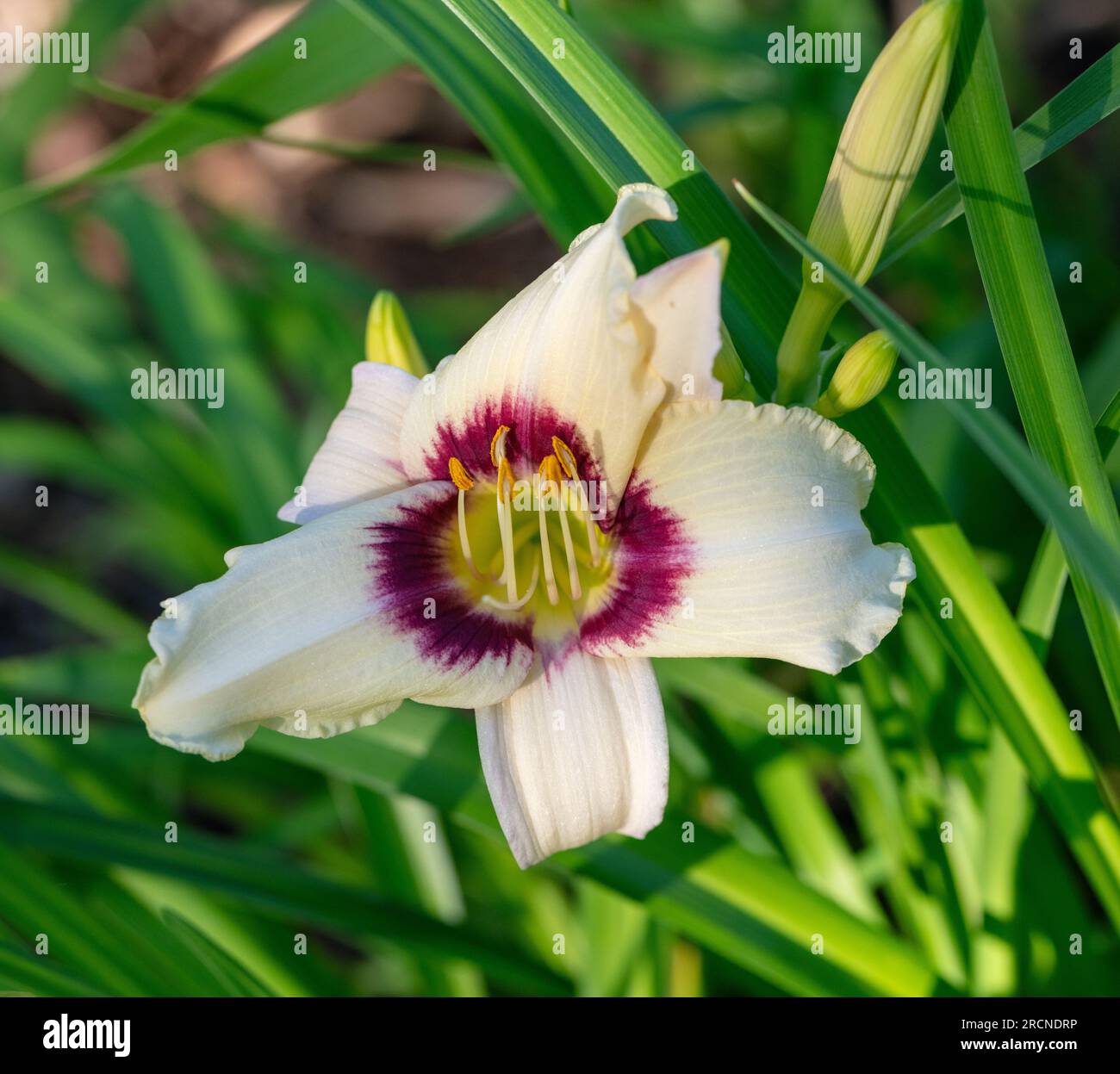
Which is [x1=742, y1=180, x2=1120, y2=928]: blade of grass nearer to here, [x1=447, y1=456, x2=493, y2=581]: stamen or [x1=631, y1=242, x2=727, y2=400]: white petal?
[x1=631, y1=242, x2=727, y2=400]: white petal

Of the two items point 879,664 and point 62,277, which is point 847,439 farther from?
point 62,277

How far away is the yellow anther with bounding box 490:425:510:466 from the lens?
0.80m

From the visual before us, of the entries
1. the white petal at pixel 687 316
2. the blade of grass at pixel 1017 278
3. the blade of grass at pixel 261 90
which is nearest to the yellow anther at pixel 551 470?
the white petal at pixel 687 316

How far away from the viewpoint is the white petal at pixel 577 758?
0.81 m

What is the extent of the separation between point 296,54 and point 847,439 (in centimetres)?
79

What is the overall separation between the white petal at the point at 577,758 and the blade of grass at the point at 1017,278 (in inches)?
13.7

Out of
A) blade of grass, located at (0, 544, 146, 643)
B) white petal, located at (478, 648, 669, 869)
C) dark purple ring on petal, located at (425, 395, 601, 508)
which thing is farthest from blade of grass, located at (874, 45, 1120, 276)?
blade of grass, located at (0, 544, 146, 643)

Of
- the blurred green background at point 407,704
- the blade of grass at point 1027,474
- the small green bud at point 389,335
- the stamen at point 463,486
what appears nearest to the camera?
the blade of grass at point 1027,474

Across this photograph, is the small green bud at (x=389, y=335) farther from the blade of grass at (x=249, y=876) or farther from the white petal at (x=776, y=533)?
the blade of grass at (x=249, y=876)

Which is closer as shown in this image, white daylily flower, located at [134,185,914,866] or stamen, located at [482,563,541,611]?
white daylily flower, located at [134,185,914,866]

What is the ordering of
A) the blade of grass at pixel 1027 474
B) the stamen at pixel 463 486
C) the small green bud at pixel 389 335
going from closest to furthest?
the blade of grass at pixel 1027 474
the stamen at pixel 463 486
the small green bud at pixel 389 335

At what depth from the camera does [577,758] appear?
2.68 feet

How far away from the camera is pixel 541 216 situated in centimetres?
107
